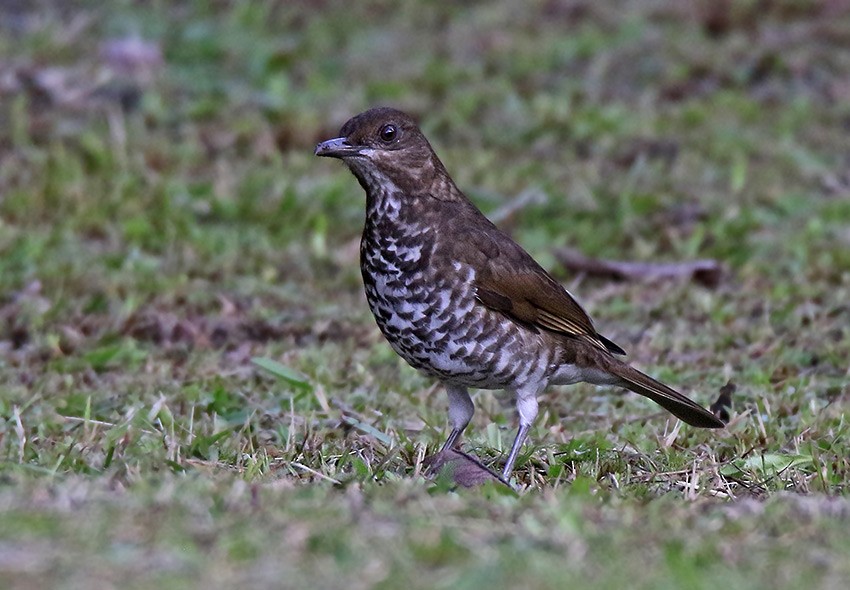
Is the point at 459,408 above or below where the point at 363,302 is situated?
above

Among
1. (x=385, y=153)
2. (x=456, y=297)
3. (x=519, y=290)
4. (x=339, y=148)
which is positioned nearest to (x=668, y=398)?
(x=519, y=290)

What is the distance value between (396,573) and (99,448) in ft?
6.96

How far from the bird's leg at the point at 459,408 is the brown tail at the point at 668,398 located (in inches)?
23.8

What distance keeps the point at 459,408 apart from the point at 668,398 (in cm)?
81

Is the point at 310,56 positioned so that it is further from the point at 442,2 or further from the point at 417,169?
the point at 417,169

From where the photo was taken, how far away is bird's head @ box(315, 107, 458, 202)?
595cm

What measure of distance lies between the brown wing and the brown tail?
0.09 metres

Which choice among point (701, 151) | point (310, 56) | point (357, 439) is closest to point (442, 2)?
point (310, 56)

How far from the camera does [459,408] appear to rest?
5957 mm

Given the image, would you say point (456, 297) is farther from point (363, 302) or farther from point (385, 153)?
point (363, 302)

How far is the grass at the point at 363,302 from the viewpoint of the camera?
4.00 m

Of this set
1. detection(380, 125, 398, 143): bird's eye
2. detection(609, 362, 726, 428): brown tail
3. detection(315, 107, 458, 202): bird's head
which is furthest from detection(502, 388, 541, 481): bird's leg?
detection(380, 125, 398, 143): bird's eye

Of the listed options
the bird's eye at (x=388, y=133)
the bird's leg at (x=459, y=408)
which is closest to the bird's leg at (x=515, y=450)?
the bird's leg at (x=459, y=408)

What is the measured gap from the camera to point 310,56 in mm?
11648
